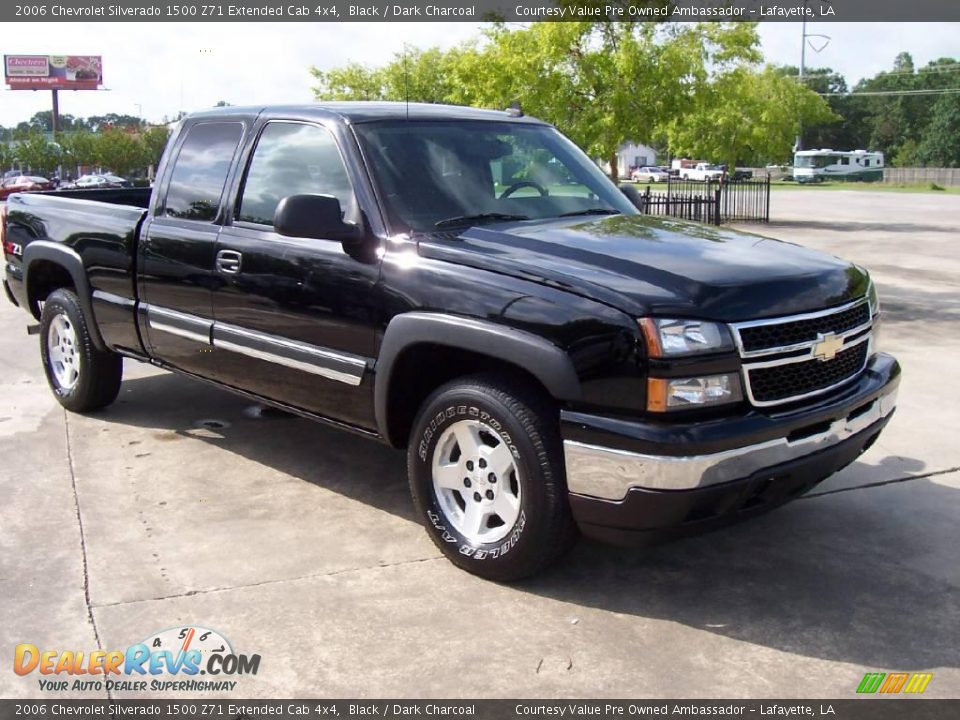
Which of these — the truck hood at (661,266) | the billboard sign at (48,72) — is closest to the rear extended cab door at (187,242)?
the truck hood at (661,266)

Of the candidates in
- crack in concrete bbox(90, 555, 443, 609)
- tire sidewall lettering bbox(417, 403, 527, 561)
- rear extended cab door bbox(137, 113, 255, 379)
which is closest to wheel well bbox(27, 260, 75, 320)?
rear extended cab door bbox(137, 113, 255, 379)

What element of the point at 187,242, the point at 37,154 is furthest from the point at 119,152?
the point at 187,242

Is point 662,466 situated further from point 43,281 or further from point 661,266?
point 43,281

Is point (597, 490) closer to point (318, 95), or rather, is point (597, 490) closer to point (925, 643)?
point (925, 643)

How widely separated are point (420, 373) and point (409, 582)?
0.89 meters

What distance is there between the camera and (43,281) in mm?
6969

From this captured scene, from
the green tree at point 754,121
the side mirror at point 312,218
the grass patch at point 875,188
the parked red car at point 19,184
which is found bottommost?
the side mirror at point 312,218

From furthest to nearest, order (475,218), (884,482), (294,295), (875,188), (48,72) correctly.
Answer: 1. (48,72)
2. (875,188)
3. (884,482)
4. (294,295)
5. (475,218)

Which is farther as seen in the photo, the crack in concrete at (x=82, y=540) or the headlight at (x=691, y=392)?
the crack in concrete at (x=82, y=540)

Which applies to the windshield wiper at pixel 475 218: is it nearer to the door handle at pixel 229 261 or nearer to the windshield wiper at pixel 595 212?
the windshield wiper at pixel 595 212

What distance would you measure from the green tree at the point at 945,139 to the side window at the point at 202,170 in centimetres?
9656

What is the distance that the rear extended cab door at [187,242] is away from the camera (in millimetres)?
5262

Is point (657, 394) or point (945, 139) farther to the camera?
point (945, 139)

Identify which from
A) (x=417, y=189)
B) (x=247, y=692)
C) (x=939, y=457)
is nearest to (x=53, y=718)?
(x=247, y=692)
